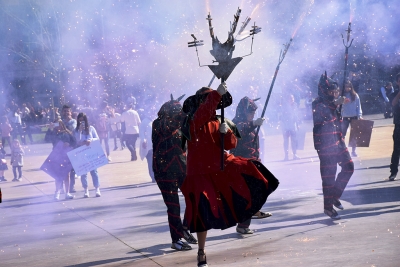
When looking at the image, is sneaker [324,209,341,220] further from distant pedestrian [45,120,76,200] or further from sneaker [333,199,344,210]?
distant pedestrian [45,120,76,200]

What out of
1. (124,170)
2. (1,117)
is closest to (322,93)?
(124,170)

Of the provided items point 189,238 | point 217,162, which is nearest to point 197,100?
point 217,162

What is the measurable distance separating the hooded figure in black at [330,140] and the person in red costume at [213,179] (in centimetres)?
221

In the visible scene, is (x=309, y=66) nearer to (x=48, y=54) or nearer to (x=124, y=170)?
(x=124, y=170)

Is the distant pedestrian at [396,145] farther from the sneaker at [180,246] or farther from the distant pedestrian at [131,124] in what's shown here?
the distant pedestrian at [131,124]

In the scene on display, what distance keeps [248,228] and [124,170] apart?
29.6 ft

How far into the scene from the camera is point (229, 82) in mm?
18562

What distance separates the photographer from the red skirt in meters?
6.35

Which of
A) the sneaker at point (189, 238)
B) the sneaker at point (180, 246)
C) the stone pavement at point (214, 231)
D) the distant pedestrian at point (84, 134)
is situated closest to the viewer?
the stone pavement at point (214, 231)

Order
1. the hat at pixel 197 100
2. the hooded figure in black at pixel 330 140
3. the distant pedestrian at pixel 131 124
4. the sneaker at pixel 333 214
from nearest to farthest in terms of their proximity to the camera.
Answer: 1. the hat at pixel 197 100
2. the sneaker at pixel 333 214
3. the hooded figure in black at pixel 330 140
4. the distant pedestrian at pixel 131 124

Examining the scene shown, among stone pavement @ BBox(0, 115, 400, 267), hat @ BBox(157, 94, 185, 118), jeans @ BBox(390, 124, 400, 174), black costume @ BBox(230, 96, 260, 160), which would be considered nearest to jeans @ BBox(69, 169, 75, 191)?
stone pavement @ BBox(0, 115, 400, 267)

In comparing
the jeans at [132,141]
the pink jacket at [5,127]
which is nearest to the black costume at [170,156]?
the jeans at [132,141]

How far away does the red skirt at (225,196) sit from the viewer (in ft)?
Answer: 20.8

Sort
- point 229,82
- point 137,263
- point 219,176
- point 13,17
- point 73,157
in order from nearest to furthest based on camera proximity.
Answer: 1. point 219,176
2. point 137,263
3. point 13,17
4. point 73,157
5. point 229,82
